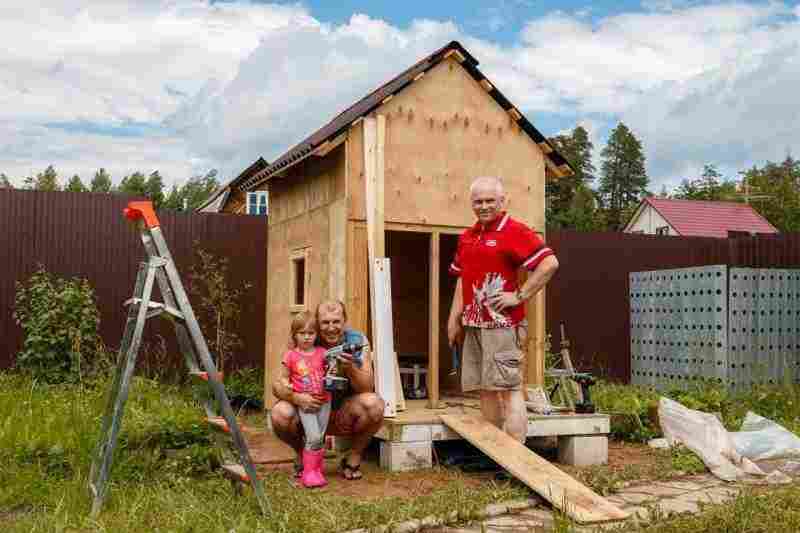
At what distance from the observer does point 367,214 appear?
667 cm

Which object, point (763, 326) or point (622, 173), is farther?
point (622, 173)

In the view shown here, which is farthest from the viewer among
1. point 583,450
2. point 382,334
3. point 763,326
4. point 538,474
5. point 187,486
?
point 763,326

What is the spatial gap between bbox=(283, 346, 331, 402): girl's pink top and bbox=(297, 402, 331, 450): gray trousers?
92 mm

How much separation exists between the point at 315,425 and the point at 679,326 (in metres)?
6.19

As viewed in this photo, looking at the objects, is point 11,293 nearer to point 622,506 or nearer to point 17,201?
point 17,201

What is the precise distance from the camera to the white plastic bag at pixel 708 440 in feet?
20.2

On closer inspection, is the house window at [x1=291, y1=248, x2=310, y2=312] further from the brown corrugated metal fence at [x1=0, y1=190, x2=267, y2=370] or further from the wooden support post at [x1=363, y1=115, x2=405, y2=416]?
the brown corrugated metal fence at [x1=0, y1=190, x2=267, y2=370]

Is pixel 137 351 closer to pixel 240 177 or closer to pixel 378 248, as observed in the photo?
pixel 378 248

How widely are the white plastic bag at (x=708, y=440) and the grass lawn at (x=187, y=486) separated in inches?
5.0

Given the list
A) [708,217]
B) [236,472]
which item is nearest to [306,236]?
[236,472]

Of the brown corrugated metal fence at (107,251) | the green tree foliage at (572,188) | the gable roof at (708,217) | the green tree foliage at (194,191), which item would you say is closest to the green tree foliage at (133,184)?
the green tree foliage at (194,191)

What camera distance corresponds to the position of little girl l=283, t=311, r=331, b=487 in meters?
5.40

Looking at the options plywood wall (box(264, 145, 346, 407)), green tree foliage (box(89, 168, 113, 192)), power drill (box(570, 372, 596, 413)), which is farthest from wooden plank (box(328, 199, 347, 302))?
green tree foliage (box(89, 168, 113, 192))

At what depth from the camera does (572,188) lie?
2029 inches
